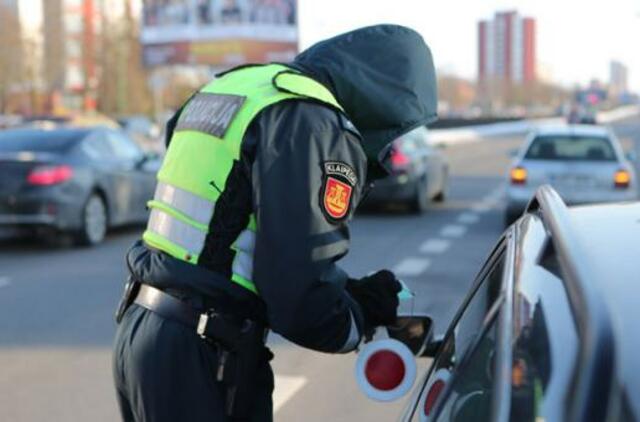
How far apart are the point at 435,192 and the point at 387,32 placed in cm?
1407

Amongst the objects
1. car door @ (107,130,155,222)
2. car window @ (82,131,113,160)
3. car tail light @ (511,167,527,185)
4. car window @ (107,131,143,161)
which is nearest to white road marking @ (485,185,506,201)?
car tail light @ (511,167,527,185)

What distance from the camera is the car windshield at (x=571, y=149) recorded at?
13.1 metres

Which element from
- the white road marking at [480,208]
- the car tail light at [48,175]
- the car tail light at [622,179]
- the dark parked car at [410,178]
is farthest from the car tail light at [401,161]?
the car tail light at [48,175]

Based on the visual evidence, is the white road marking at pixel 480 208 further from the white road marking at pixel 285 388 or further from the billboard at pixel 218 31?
the billboard at pixel 218 31

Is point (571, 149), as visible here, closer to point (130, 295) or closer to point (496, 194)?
point (496, 194)

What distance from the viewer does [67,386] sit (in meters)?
5.72

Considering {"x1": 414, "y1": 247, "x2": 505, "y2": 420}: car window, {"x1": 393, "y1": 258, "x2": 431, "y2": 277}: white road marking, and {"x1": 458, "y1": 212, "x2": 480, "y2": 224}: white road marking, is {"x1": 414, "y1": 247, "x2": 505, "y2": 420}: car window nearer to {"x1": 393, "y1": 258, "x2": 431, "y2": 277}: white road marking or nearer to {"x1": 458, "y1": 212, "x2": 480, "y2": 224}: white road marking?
{"x1": 393, "y1": 258, "x2": 431, "y2": 277}: white road marking

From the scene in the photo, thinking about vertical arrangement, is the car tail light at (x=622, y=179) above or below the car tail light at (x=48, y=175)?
below

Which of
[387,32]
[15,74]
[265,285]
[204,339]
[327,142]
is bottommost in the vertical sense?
[15,74]

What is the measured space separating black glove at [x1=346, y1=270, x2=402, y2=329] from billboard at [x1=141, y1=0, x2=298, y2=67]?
165ft

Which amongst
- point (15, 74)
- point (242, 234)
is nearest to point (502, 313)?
point (242, 234)

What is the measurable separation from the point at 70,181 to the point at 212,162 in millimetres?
9210

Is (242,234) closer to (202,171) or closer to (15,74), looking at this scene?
(202,171)

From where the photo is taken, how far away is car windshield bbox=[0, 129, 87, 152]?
11.5m
